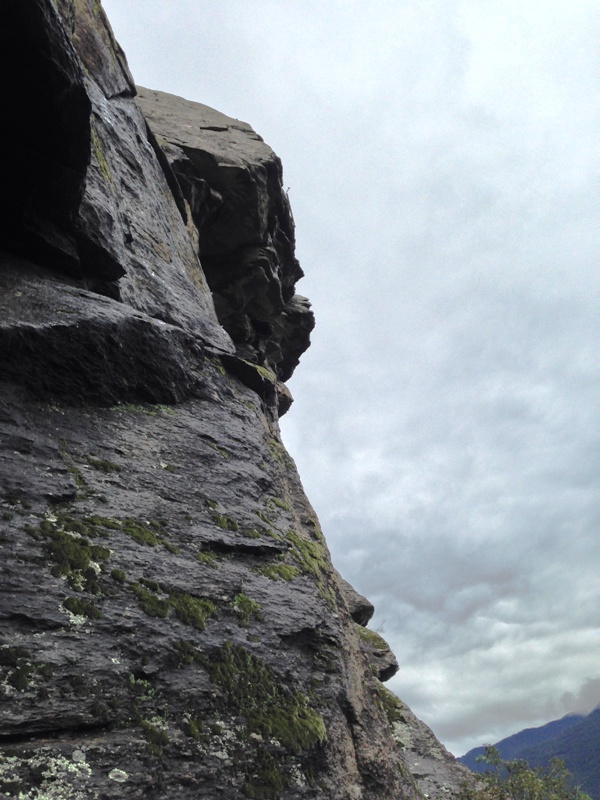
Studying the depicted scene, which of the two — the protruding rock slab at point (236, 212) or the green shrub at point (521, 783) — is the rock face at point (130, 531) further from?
the green shrub at point (521, 783)

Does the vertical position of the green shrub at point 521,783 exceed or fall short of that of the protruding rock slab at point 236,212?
it falls short

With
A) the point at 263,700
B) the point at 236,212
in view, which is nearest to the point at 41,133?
the point at 263,700

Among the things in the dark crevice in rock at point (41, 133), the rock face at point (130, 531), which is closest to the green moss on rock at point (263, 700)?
the rock face at point (130, 531)

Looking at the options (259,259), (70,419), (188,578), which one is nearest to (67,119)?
(70,419)

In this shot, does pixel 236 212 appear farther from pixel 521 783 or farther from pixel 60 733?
pixel 521 783

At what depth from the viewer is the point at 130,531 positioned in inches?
432

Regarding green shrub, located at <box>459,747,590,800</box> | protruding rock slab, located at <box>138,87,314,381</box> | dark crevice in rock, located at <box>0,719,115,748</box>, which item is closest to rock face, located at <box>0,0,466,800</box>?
dark crevice in rock, located at <box>0,719,115,748</box>

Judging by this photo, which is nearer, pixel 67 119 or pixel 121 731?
pixel 121 731

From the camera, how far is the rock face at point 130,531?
781cm

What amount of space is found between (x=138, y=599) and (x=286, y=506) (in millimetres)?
7390

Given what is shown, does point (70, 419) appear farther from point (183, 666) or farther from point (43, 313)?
point (183, 666)

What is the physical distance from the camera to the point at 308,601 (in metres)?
13.1

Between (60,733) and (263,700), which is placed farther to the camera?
(263,700)

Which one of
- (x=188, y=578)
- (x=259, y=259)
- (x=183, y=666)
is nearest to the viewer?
(x=183, y=666)
